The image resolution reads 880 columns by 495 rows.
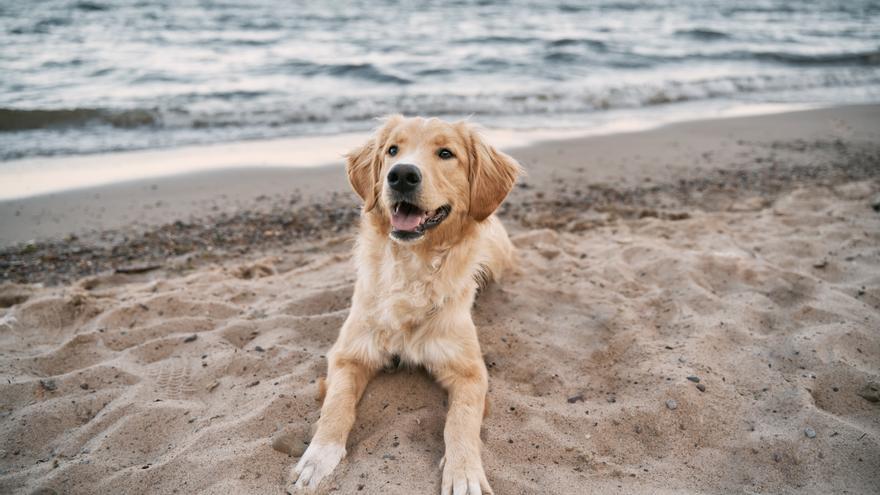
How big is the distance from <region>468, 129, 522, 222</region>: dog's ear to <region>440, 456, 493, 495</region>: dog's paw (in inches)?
62.3

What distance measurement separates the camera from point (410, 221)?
3213mm

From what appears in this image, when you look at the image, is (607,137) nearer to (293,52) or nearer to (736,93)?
(736,93)

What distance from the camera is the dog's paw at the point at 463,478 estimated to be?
250 cm

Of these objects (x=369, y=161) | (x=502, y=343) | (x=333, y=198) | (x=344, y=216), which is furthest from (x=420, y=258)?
(x=333, y=198)

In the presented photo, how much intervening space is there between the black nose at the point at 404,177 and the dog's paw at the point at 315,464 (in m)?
1.43

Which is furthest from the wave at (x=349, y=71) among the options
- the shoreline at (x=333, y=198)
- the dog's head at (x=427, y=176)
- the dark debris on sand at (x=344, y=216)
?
the dog's head at (x=427, y=176)

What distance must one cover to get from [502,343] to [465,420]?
3.55 feet

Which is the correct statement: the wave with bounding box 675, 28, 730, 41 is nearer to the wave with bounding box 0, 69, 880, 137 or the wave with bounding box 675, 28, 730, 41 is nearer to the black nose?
the wave with bounding box 0, 69, 880, 137

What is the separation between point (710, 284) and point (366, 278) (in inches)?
113

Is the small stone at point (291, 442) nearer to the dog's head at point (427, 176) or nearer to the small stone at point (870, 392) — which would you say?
the dog's head at point (427, 176)

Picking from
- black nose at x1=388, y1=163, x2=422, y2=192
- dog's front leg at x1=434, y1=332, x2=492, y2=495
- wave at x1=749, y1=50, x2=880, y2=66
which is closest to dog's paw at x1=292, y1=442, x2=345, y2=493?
dog's front leg at x1=434, y1=332, x2=492, y2=495

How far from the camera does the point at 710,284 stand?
4.44m

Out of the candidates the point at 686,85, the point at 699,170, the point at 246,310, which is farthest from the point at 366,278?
the point at 686,85

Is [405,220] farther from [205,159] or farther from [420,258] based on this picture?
[205,159]
